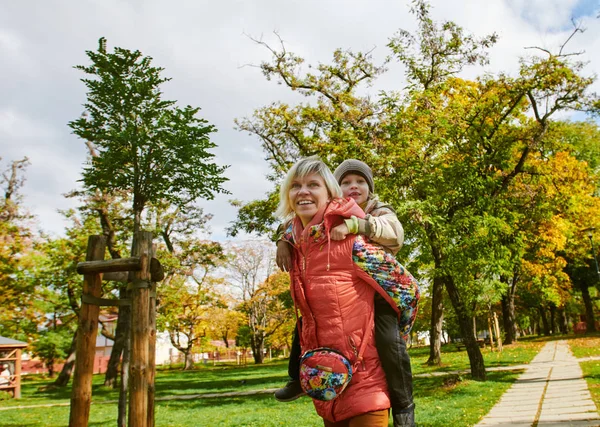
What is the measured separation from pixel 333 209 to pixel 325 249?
7.3 inches

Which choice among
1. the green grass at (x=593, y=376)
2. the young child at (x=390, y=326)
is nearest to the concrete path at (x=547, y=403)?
the green grass at (x=593, y=376)

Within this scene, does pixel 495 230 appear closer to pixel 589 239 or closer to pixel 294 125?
pixel 294 125

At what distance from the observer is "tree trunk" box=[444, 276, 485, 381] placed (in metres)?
13.3

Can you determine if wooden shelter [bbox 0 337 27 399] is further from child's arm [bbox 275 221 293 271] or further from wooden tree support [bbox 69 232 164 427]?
child's arm [bbox 275 221 293 271]

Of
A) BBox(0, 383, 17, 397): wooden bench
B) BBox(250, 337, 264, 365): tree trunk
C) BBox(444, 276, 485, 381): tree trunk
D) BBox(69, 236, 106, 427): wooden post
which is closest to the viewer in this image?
BBox(69, 236, 106, 427): wooden post

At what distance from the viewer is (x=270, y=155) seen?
18.9m

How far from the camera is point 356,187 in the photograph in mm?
2645

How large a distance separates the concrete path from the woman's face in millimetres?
6760

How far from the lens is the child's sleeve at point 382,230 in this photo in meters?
2.13

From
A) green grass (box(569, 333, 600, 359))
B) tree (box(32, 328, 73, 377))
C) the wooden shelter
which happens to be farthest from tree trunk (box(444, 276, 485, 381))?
tree (box(32, 328, 73, 377))

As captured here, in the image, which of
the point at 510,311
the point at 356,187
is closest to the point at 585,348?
the point at 510,311

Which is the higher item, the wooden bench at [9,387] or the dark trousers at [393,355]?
the dark trousers at [393,355]

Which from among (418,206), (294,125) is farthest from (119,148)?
(294,125)

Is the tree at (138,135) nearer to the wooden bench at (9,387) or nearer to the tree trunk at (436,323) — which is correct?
the tree trunk at (436,323)
